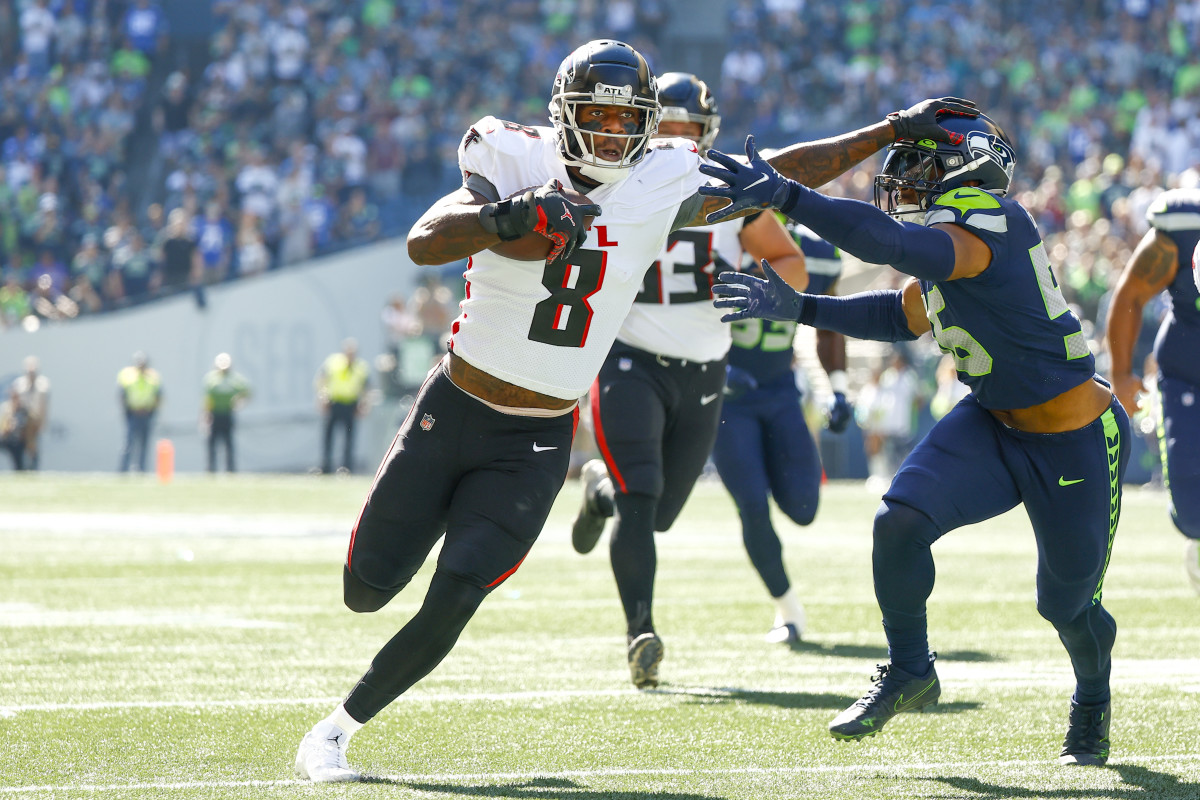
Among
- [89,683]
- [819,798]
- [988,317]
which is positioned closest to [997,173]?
[988,317]

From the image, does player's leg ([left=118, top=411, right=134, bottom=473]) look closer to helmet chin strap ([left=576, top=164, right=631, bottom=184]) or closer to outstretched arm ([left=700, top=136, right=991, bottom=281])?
helmet chin strap ([left=576, top=164, right=631, bottom=184])

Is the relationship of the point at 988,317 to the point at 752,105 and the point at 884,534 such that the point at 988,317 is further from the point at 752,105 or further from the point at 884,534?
the point at 752,105

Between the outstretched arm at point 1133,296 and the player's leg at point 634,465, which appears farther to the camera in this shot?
the outstretched arm at point 1133,296

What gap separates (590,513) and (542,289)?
7.24 ft

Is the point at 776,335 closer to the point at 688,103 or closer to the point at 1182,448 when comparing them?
the point at 688,103

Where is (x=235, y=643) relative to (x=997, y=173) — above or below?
below

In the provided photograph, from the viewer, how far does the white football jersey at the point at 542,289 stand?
3.66 metres

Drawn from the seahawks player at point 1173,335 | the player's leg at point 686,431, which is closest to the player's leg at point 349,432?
the seahawks player at point 1173,335

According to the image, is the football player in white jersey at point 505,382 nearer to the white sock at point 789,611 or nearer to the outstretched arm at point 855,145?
the outstretched arm at point 855,145

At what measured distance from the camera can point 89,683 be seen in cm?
472

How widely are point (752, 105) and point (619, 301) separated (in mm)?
17612

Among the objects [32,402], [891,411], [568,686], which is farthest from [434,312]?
[568,686]

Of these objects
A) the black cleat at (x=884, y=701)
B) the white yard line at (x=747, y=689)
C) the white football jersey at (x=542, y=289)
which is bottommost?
the white yard line at (x=747, y=689)

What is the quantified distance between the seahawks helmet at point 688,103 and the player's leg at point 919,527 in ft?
6.51
